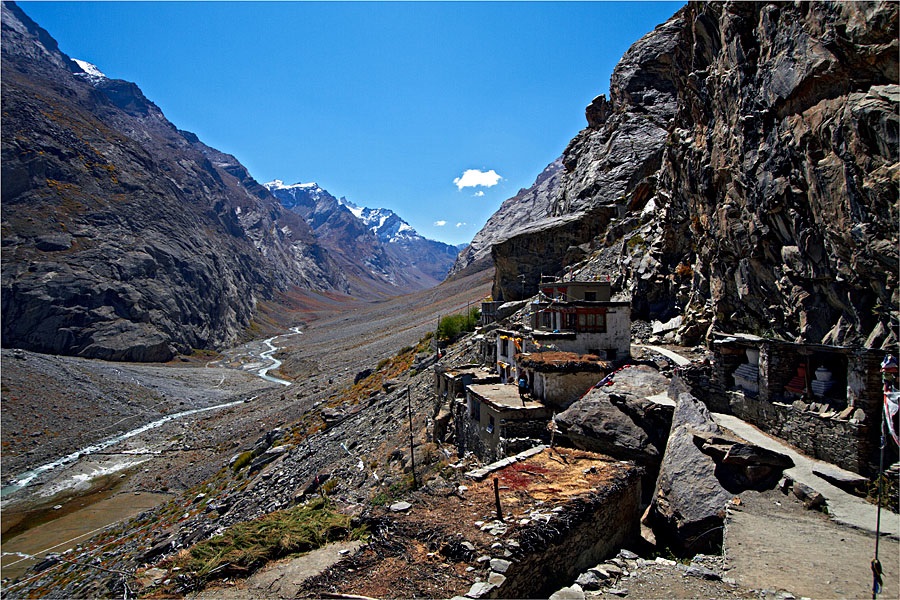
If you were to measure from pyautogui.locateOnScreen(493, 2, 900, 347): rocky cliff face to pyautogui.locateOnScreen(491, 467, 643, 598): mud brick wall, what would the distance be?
29.4ft

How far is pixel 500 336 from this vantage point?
91.6 ft

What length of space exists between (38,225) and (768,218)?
12337cm

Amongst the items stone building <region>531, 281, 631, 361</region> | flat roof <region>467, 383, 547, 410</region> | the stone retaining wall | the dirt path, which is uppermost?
stone building <region>531, 281, 631, 361</region>

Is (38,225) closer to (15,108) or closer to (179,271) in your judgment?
(179,271)

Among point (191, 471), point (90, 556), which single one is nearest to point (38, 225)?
point (191, 471)

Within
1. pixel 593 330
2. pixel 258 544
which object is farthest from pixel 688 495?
pixel 593 330

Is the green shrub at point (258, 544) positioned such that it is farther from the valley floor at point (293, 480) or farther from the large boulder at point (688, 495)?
the large boulder at point (688, 495)

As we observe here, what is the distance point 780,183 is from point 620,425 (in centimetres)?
1222

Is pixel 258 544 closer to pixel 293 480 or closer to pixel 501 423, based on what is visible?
pixel 501 423

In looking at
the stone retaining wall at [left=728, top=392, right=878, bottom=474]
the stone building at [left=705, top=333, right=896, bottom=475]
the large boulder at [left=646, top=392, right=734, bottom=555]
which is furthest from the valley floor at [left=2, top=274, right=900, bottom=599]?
the stone building at [left=705, top=333, right=896, bottom=475]

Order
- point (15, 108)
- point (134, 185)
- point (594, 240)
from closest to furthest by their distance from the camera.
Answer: point (594, 240), point (15, 108), point (134, 185)

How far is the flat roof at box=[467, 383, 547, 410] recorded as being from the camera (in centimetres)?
1802

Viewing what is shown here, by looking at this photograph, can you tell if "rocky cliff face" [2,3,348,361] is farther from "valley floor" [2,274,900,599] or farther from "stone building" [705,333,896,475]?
"stone building" [705,333,896,475]

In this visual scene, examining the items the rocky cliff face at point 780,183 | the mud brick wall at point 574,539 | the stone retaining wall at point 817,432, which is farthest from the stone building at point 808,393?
the mud brick wall at point 574,539
